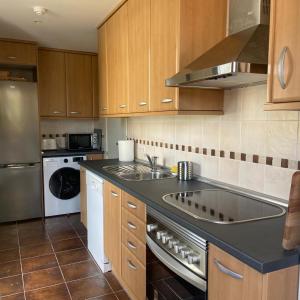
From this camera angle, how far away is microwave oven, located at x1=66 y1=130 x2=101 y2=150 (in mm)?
4188

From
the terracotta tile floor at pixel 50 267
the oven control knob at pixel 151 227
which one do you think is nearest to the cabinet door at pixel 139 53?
the oven control knob at pixel 151 227

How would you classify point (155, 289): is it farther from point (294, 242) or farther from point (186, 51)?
point (186, 51)

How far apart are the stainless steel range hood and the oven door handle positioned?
0.88 metres

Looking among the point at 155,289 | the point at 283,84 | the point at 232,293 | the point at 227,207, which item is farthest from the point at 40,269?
the point at 283,84

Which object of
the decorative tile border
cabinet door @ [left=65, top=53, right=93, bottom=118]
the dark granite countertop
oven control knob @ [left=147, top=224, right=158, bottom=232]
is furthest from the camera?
cabinet door @ [left=65, top=53, right=93, bottom=118]

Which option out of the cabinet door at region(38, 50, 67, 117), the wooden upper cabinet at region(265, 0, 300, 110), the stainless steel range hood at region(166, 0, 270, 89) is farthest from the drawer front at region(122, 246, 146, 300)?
the cabinet door at region(38, 50, 67, 117)

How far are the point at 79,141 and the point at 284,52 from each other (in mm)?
3505

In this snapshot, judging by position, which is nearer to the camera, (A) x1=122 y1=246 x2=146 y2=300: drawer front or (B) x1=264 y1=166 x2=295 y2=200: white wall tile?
(B) x1=264 y1=166 x2=295 y2=200: white wall tile

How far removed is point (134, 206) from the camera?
1871 millimetres

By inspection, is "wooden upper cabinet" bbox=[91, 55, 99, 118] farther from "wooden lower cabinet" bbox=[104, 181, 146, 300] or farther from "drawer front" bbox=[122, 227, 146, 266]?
"drawer front" bbox=[122, 227, 146, 266]

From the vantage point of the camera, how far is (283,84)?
3.68 feet

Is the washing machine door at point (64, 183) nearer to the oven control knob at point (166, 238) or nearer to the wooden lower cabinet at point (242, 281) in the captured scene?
the oven control knob at point (166, 238)

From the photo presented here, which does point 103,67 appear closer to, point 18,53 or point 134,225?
point 18,53

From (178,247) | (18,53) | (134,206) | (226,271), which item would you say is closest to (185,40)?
(134,206)
